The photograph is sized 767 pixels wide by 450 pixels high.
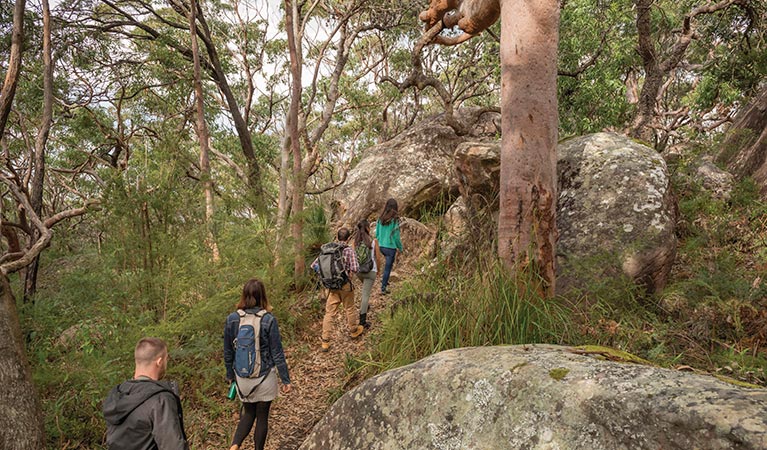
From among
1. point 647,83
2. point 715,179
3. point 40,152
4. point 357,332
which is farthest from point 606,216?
point 40,152

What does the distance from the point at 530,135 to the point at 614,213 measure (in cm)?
194

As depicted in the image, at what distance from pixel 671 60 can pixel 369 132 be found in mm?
13733

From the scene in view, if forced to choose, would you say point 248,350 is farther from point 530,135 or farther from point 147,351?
point 530,135

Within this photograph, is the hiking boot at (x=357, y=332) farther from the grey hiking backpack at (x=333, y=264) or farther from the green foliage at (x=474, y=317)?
the green foliage at (x=474, y=317)

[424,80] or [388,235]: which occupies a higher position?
[424,80]

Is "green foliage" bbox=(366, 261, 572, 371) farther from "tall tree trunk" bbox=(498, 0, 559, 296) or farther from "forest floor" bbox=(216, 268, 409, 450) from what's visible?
"forest floor" bbox=(216, 268, 409, 450)

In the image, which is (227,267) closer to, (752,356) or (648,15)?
(752,356)

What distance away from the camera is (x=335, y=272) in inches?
215

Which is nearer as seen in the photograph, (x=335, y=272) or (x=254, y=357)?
(x=254, y=357)

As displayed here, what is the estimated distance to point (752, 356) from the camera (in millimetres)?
2883

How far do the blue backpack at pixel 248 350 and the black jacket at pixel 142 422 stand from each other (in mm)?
1156

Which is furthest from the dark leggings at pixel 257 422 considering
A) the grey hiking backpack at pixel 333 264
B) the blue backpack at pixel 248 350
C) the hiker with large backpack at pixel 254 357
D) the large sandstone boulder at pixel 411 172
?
the large sandstone boulder at pixel 411 172

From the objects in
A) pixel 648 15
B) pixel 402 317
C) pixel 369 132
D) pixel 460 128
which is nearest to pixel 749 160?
pixel 648 15

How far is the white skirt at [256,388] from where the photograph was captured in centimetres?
357
